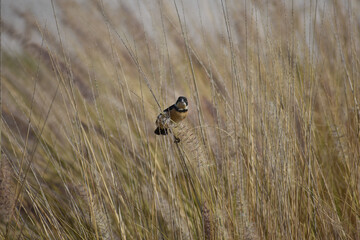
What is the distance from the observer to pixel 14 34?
0.85m

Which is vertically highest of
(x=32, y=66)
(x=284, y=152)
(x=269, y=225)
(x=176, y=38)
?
(x=176, y=38)

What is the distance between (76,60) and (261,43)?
0.53m

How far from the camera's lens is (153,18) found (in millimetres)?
998

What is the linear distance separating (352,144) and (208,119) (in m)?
0.40

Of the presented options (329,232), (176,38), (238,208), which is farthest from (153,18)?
(329,232)

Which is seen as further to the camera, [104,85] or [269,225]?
[104,85]

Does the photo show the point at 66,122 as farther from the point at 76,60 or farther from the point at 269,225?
the point at 269,225

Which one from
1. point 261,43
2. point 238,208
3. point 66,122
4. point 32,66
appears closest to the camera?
point 238,208

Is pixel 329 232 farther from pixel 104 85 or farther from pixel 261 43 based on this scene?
pixel 104 85

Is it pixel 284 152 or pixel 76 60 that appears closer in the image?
pixel 284 152

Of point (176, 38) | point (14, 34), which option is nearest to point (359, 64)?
point (176, 38)

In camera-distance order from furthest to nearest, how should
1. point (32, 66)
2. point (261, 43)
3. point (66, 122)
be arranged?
1. point (32, 66)
2. point (261, 43)
3. point (66, 122)

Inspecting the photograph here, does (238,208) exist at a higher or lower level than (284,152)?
lower

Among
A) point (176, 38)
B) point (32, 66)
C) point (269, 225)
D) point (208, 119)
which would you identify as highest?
point (176, 38)
